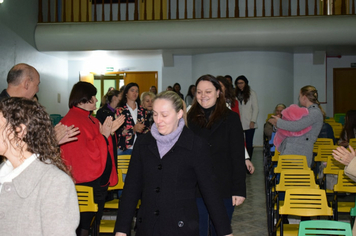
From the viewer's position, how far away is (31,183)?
4.77 feet

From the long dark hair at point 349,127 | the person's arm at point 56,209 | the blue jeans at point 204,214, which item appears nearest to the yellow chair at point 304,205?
the blue jeans at point 204,214

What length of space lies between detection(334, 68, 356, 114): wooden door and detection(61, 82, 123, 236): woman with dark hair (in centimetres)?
1242

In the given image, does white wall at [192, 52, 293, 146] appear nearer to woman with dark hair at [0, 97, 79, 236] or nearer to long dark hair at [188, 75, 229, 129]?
long dark hair at [188, 75, 229, 129]

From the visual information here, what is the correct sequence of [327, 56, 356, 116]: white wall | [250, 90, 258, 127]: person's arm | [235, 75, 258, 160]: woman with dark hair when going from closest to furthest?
[235, 75, 258, 160]: woman with dark hair → [250, 90, 258, 127]: person's arm → [327, 56, 356, 116]: white wall

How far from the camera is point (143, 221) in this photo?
227 cm

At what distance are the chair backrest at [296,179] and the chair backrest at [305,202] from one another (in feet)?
1.97

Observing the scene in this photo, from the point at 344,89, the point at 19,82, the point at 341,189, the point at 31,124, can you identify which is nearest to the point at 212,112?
the point at 19,82

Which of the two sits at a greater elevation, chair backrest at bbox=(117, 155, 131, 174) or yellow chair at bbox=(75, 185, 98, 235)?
chair backrest at bbox=(117, 155, 131, 174)

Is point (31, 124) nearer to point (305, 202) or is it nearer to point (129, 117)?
point (305, 202)

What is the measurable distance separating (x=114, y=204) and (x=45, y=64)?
852 centimetres

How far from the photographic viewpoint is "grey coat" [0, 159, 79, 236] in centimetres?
143

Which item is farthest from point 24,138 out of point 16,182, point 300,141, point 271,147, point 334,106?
point 334,106

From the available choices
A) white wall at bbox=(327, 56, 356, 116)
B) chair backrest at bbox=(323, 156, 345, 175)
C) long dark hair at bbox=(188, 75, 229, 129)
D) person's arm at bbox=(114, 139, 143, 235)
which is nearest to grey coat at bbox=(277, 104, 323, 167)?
chair backrest at bbox=(323, 156, 345, 175)

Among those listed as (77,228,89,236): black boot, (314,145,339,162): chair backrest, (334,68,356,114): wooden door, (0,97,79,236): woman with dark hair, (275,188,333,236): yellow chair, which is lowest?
(77,228,89,236): black boot
